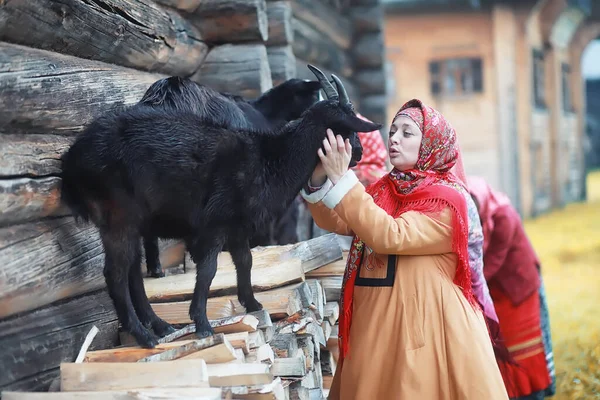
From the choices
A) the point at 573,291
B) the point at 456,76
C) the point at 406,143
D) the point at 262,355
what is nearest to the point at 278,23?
the point at 406,143

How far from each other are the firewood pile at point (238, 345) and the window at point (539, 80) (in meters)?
15.6

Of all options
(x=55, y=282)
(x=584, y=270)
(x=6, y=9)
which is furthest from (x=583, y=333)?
(x=6, y=9)

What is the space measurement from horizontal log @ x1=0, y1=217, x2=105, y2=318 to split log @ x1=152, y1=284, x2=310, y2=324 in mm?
341

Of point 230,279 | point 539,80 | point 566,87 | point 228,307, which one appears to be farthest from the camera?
point 566,87

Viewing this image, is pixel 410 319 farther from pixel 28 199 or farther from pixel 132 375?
pixel 28 199

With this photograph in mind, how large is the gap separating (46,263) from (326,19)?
5670 mm

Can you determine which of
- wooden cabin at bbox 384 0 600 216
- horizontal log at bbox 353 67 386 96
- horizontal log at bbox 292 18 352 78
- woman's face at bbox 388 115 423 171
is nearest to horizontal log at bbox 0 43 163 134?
woman's face at bbox 388 115 423 171

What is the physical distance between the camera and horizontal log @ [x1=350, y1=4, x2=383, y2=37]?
913 cm

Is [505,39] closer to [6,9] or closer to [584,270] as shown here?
[584,270]

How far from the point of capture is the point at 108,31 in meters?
3.66

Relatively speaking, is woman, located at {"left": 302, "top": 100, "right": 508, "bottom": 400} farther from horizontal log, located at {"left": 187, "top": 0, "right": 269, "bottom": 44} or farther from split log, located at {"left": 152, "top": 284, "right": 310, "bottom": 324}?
horizontal log, located at {"left": 187, "top": 0, "right": 269, "bottom": 44}

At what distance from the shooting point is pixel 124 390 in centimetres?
267

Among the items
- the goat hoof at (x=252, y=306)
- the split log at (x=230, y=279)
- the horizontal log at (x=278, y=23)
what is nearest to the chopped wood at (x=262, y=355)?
the goat hoof at (x=252, y=306)

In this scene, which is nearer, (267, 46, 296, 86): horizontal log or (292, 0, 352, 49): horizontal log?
(267, 46, 296, 86): horizontal log
